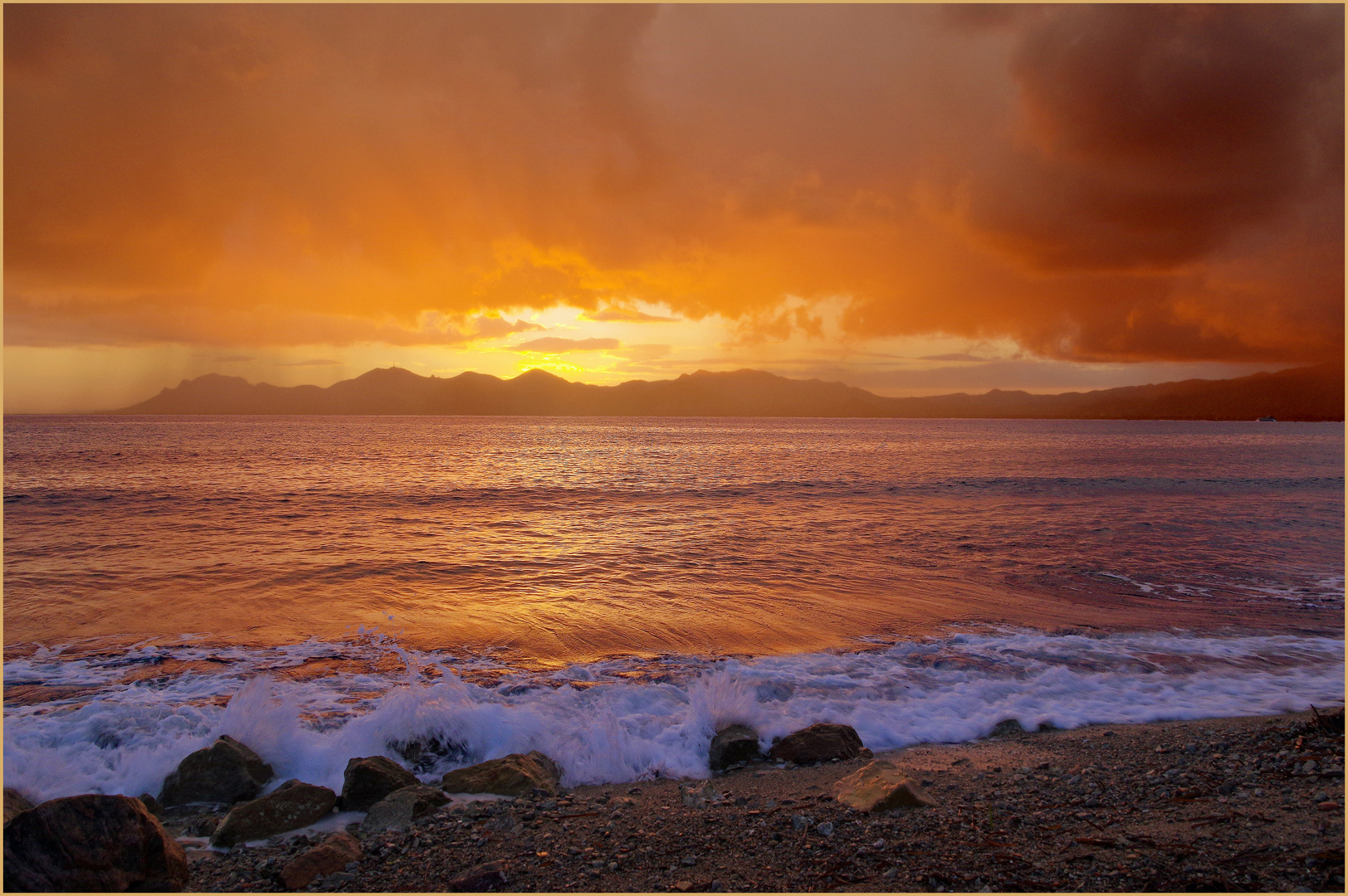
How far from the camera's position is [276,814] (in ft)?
17.8

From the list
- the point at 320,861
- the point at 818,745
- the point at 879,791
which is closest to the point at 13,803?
the point at 320,861

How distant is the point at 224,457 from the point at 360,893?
63437 millimetres

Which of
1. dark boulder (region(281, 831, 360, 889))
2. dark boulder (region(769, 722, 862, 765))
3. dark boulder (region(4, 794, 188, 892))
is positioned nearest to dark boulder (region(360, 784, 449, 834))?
dark boulder (region(281, 831, 360, 889))

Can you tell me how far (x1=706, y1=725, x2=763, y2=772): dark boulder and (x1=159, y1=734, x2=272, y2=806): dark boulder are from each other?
14.4ft

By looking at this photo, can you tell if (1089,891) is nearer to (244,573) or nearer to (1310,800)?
(1310,800)

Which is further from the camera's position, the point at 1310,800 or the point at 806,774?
the point at 806,774

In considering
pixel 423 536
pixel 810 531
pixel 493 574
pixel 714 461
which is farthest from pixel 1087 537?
pixel 714 461

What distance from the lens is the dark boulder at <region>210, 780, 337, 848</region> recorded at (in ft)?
17.3

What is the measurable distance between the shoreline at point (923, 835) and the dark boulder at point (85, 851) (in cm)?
31

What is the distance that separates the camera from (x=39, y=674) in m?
8.96

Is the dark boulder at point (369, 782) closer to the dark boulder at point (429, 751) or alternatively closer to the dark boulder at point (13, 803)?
the dark boulder at point (429, 751)

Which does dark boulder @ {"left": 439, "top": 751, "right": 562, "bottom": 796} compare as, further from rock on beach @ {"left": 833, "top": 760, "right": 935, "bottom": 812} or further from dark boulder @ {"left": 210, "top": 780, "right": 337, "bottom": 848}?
rock on beach @ {"left": 833, "top": 760, "right": 935, "bottom": 812}

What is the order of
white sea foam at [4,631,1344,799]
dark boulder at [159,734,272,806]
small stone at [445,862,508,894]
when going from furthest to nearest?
white sea foam at [4,631,1344,799]
dark boulder at [159,734,272,806]
small stone at [445,862,508,894]

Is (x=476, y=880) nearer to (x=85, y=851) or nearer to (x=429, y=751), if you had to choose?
(x=429, y=751)
